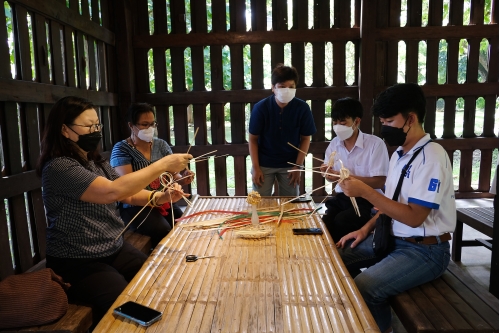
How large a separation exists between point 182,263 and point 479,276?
2562 millimetres

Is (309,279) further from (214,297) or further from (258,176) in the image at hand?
(258,176)

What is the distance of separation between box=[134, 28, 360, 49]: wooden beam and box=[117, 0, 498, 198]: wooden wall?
1cm

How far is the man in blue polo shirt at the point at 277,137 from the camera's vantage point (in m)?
3.44

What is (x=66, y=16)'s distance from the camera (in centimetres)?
316

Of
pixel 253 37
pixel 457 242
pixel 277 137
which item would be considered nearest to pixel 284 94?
pixel 277 137

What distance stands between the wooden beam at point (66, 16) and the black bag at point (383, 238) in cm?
264

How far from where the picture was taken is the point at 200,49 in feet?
14.9

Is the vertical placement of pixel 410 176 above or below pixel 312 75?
below

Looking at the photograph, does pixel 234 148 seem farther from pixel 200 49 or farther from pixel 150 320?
pixel 150 320

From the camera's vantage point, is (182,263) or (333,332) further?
(182,263)

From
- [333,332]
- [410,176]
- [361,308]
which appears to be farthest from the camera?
[410,176]

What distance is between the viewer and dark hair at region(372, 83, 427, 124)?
1.83 m

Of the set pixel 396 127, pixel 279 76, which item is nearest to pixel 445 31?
pixel 279 76

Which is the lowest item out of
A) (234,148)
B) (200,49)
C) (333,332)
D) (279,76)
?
(333,332)
